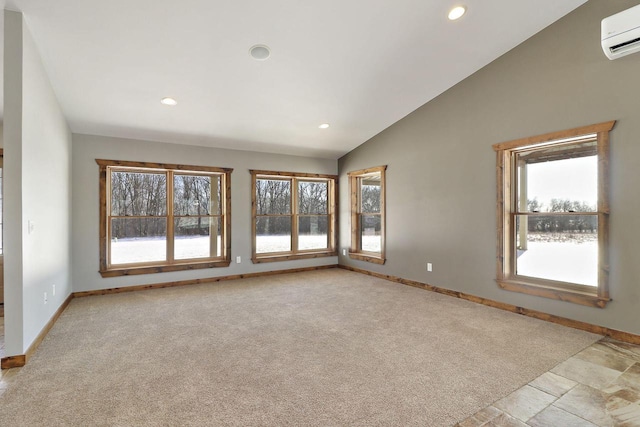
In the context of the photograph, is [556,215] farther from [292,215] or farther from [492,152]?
[292,215]

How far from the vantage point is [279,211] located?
6.33 metres

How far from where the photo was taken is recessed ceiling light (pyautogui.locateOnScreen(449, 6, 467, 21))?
304 cm

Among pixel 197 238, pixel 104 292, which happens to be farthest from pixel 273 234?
pixel 104 292

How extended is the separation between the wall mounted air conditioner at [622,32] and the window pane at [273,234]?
200 inches

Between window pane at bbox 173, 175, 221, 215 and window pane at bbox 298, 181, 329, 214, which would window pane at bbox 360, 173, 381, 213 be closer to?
window pane at bbox 298, 181, 329, 214

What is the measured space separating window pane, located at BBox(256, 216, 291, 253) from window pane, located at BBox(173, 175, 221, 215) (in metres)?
0.87

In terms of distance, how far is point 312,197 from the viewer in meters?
6.75

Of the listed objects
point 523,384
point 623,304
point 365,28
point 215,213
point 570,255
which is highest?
point 365,28

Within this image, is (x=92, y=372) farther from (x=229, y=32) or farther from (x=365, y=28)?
(x=365, y=28)

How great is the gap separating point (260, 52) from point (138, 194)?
10.4ft

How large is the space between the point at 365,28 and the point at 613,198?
9.49ft

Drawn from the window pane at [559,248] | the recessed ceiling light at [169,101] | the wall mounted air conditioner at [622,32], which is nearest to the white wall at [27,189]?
the recessed ceiling light at [169,101]

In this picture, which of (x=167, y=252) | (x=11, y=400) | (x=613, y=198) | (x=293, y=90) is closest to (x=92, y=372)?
(x=11, y=400)

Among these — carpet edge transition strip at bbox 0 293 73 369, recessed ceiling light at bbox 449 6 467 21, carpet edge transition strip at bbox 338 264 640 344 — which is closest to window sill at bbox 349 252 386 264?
carpet edge transition strip at bbox 338 264 640 344
